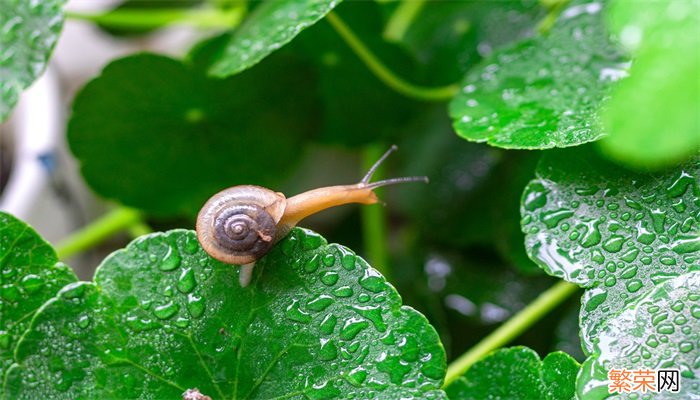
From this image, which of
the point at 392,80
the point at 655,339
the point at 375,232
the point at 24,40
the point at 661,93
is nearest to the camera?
the point at 661,93

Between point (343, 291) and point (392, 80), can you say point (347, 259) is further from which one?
point (392, 80)

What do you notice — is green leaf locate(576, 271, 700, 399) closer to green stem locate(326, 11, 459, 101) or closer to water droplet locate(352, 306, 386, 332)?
water droplet locate(352, 306, 386, 332)

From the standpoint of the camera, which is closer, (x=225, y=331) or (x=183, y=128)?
(x=225, y=331)

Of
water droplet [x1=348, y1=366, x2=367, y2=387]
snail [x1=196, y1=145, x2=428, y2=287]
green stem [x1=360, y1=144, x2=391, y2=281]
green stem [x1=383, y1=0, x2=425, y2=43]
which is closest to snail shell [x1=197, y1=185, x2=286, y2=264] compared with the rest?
snail [x1=196, y1=145, x2=428, y2=287]

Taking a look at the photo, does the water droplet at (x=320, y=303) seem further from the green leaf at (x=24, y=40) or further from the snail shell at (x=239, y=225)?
the green leaf at (x=24, y=40)

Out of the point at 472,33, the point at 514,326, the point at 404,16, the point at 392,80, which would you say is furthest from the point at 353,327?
the point at 404,16
